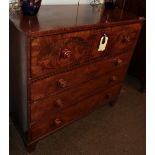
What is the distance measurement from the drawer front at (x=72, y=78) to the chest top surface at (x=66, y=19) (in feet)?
0.97

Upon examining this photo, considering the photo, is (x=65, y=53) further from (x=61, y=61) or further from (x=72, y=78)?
(x=72, y=78)

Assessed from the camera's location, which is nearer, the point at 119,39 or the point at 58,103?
the point at 58,103

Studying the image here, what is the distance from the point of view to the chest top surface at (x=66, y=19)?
3.41 ft

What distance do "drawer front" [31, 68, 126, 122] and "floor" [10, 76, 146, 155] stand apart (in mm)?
332

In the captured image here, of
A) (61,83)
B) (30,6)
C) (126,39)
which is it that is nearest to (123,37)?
(126,39)

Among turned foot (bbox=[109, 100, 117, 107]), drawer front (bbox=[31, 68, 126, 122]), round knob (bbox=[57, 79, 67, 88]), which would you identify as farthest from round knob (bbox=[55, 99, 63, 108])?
turned foot (bbox=[109, 100, 117, 107])

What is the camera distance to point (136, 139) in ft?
5.72

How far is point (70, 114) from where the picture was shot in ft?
5.05

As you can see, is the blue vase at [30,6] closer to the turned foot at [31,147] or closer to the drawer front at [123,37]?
the drawer front at [123,37]

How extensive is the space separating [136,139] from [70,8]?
3.91 feet

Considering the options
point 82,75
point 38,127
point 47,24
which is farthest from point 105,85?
point 47,24

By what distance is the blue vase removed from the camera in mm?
1119

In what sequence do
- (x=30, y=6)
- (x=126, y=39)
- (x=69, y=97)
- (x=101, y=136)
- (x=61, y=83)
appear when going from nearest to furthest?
(x=30, y=6) < (x=61, y=83) < (x=69, y=97) < (x=126, y=39) < (x=101, y=136)

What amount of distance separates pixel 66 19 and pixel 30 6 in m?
0.22
